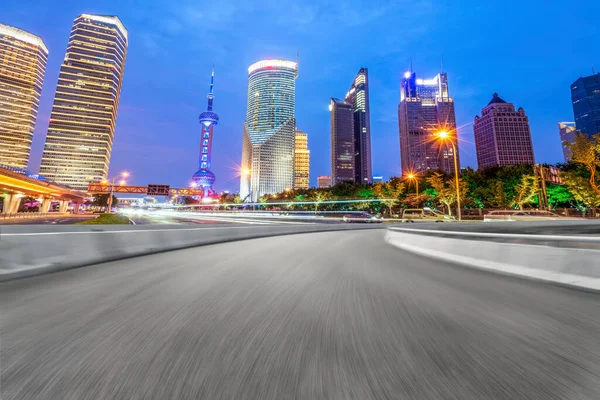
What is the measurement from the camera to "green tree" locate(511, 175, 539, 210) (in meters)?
43.1

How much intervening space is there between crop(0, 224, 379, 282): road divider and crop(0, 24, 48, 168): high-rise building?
22268 cm

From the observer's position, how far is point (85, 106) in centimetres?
17212

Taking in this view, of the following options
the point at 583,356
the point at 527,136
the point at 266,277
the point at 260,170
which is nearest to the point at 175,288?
the point at 266,277

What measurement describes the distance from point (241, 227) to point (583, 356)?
13.9m

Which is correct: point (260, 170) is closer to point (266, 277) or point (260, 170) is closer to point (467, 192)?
point (467, 192)

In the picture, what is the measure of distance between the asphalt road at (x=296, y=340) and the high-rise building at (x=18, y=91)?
229m

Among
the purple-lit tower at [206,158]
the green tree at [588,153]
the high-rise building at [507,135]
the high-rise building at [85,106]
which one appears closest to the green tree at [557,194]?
the green tree at [588,153]

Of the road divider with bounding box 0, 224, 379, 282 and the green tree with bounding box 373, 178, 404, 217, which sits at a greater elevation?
the green tree with bounding box 373, 178, 404, 217

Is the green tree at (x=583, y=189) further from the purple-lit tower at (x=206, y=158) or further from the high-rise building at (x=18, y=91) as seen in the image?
the high-rise building at (x=18, y=91)

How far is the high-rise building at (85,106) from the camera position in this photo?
164 m

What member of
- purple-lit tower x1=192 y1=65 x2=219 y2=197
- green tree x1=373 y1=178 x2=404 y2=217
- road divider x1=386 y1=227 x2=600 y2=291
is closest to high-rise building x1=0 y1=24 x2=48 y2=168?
purple-lit tower x1=192 y1=65 x2=219 y2=197

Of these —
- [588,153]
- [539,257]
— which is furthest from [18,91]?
[588,153]

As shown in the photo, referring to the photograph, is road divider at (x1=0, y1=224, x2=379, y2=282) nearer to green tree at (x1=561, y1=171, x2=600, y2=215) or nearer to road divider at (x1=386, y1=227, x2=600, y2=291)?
road divider at (x1=386, y1=227, x2=600, y2=291)

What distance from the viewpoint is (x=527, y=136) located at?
174125 mm
